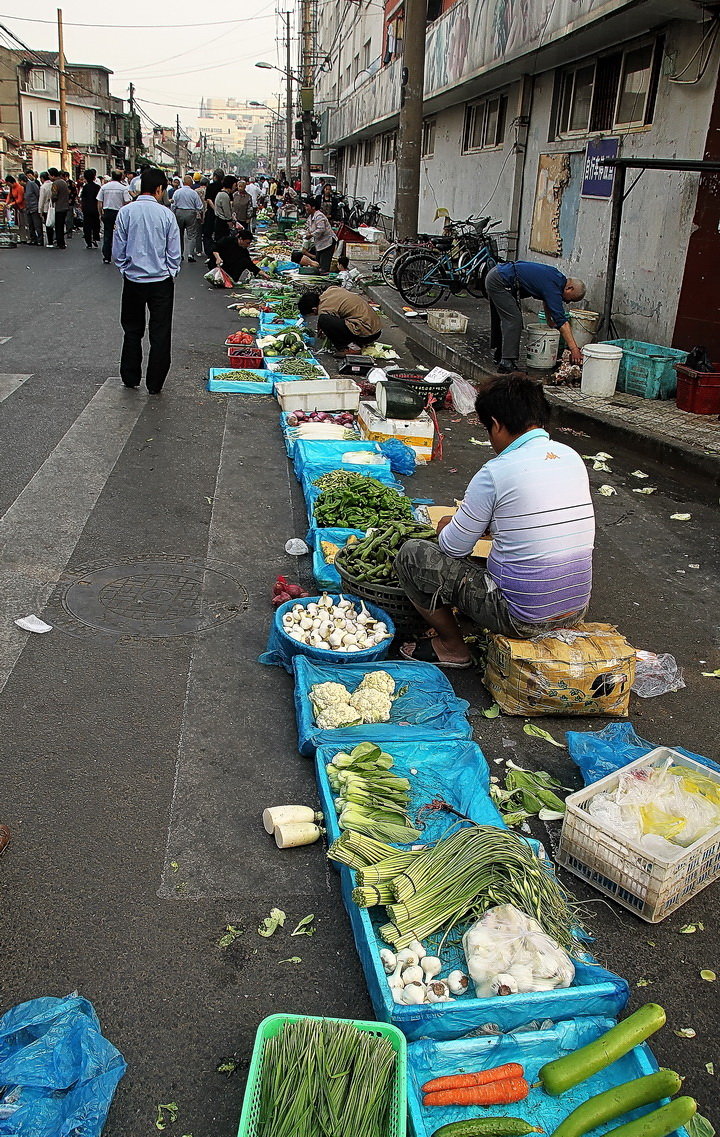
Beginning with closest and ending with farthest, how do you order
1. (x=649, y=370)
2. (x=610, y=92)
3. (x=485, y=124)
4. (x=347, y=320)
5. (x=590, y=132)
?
1. (x=649, y=370)
2. (x=347, y=320)
3. (x=610, y=92)
4. (x=590, y=132)
5. (x=485, y=124)

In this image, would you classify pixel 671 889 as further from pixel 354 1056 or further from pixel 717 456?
pixel 717 456

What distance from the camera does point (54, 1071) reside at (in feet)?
7.34

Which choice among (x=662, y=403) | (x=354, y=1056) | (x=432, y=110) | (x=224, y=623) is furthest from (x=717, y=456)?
(x=432, y=110)

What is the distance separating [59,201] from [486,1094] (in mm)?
26166

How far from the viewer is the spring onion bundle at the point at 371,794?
10.4ft

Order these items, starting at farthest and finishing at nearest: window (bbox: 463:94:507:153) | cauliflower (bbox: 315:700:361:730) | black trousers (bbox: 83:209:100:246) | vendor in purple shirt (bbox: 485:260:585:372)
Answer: black trousers (bbox: 83:209:100:246), window (bbox: 463:94:507:153), vendor in purple shirt (bbox: 485:260:585:372), cauliflower (bbox: 315:700:361:730)

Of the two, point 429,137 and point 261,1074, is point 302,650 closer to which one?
point 261,1074

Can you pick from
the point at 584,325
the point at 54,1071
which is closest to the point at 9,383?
the point at 584,325

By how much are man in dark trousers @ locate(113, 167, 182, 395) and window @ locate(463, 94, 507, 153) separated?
1122cm

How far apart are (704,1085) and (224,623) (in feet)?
10.9

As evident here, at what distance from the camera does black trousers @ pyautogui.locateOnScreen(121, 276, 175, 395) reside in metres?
9.21

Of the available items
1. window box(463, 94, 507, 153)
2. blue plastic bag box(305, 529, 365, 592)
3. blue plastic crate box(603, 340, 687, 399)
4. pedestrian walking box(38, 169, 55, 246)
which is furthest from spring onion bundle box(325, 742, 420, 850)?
pedestrian walking box(38, 169, 55, 246)

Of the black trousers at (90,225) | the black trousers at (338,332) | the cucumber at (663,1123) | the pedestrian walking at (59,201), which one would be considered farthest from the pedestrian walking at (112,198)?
the cucumber at (663,1123)

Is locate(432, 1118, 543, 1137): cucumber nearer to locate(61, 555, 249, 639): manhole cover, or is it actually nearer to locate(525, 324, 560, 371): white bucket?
locate(61, 555, 249, 639): manhole cover
